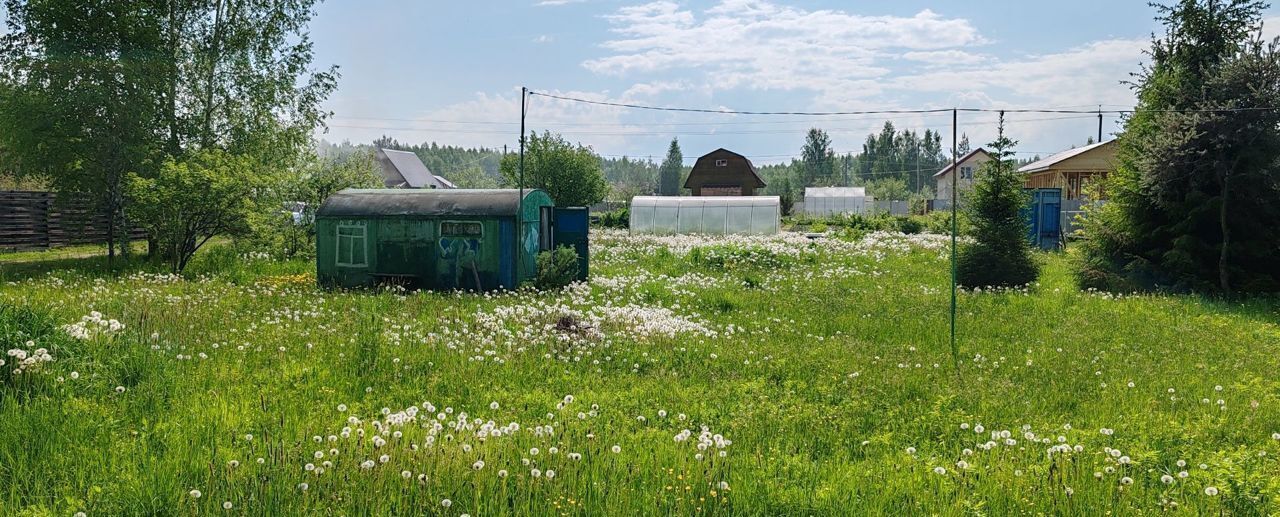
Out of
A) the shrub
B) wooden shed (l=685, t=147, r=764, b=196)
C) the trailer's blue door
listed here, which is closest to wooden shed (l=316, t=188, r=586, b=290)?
the shrub

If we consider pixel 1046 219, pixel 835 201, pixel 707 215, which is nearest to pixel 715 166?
pixel 835 201

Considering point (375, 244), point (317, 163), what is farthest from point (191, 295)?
point (317, 163)

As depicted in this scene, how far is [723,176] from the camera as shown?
76312 millimetres

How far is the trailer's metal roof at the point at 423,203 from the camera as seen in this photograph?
16219mm

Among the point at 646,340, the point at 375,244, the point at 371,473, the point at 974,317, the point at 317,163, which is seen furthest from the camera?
the point at 317,163

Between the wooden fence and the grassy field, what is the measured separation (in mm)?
15066

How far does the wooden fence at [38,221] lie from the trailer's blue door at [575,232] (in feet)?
55.3

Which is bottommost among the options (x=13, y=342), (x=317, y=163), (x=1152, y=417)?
(x=1152, y=417)

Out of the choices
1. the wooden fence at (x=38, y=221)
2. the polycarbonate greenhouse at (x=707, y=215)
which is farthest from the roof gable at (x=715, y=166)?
the wooden fence at (x=38, y=221)

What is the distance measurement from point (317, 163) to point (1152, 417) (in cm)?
2414

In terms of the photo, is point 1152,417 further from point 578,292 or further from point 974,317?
point 578,292

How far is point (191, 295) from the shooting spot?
1352 cm

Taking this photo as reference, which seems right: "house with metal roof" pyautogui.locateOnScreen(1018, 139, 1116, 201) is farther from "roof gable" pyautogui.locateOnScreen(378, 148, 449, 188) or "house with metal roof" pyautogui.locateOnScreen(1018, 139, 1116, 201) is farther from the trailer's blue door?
"roof gable" pyautogui.locateOnScreen(378, 148, 449, 188)

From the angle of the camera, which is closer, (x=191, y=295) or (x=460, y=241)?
(x=191, y=295)
